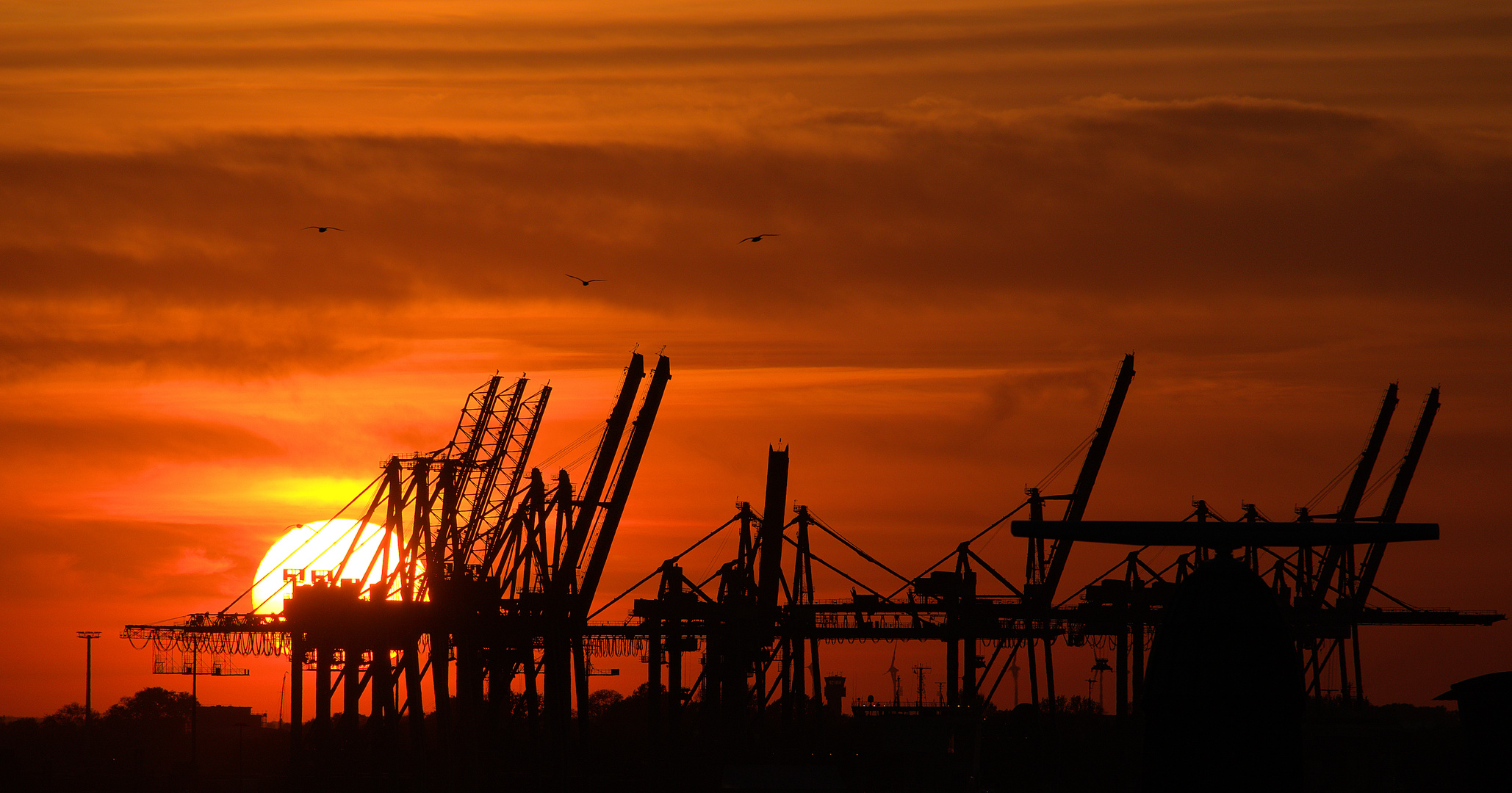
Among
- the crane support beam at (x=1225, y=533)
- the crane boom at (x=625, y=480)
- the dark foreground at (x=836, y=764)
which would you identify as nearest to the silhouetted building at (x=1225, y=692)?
the crane support beam at (x=1225, y=533)

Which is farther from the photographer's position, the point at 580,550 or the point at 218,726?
the point at 218,726

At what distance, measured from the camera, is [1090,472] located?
8431cm

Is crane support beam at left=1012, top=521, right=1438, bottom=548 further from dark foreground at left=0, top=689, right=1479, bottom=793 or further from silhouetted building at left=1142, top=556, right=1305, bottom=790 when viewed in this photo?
dark foreground at left=0, top=689, right=1479, bottom=793

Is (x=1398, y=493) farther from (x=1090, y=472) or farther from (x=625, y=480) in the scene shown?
(x=625, y=480)

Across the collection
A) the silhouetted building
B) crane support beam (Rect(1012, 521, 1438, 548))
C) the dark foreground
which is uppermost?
crane support beam (Rect(1012, 521, 1438, 548))

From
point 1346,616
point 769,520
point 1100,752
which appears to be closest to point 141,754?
point 769,520

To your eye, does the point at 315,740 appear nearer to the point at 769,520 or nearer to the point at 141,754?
the point at 141,754

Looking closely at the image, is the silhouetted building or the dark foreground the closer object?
the silhouetted building

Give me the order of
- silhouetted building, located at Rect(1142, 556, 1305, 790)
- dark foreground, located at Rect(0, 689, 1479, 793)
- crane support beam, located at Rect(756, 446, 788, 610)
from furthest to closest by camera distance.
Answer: crane support beam, located at Rect(756, 446, 788, 610) → dark foreground, located at Rect(0, 689, 1479, 793) → silhouetted building, located at Rect(1142, 556, 1305, 790)

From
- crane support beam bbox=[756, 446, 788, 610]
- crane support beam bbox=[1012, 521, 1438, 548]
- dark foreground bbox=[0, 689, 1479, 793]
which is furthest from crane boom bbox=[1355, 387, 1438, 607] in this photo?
crane support beam bbox=[1012, 521, 1438, 548]

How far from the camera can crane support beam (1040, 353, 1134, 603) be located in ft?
269

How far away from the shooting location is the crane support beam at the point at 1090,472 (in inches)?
3226

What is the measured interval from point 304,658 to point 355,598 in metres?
6.53

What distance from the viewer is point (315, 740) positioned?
70188mm
